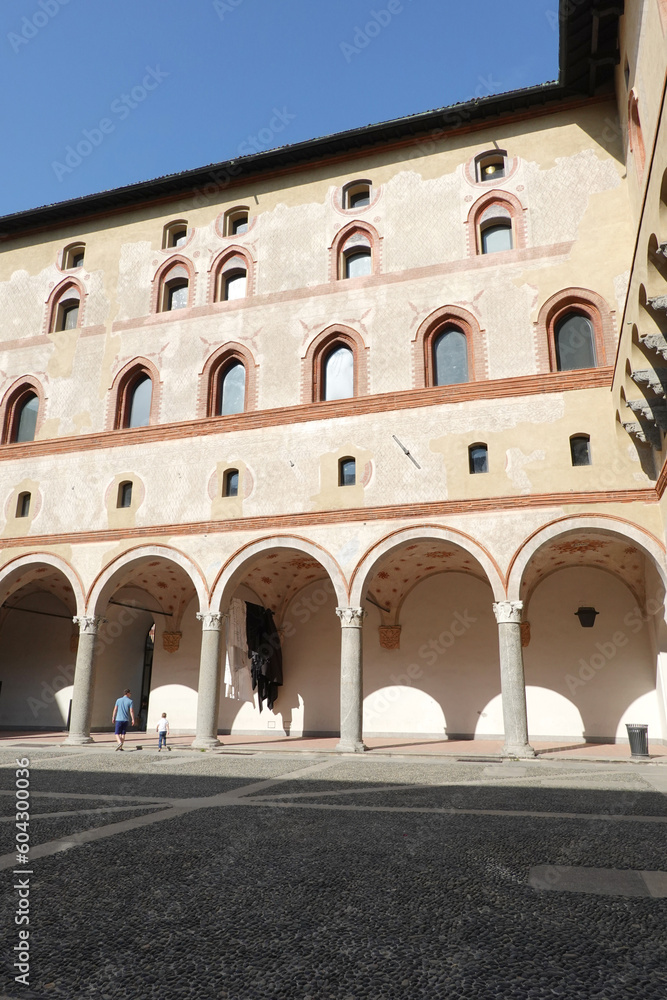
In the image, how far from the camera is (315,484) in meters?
16.0

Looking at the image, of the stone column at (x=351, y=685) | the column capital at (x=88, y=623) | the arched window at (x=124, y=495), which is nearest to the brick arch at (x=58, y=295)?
the arched window at (x=124, y=495)

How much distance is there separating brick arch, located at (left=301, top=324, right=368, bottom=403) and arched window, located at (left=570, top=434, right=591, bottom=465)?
196 inches

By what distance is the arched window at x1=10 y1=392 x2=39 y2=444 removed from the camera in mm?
19812

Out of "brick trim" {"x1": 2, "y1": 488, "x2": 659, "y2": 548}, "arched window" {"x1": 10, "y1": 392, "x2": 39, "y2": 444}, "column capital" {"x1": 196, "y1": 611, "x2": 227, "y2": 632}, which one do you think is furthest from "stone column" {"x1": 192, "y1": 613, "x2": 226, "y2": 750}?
"arched window" {"x1": 10, "y1": 392, "x2": 39, "y2": 444}

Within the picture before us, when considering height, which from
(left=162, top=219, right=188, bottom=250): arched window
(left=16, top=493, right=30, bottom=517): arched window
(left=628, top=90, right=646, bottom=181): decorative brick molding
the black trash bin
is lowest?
the black trash bin

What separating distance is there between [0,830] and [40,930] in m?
2.81

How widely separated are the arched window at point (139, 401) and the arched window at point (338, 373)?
4.95 m

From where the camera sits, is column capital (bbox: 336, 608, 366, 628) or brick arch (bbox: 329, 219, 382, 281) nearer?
column capital (bbox: 336, 608, 366, 628)

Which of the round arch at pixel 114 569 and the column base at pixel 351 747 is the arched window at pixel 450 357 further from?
the column base at pixel 351 747

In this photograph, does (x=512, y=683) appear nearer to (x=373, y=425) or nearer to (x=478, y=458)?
(x=478, y=458)

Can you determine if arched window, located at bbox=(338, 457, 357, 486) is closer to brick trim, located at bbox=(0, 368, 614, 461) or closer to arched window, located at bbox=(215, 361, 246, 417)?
brick trim, located at bbox=(0, 368, 614, 461)

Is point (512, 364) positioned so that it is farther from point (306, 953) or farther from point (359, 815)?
point (306, 953)

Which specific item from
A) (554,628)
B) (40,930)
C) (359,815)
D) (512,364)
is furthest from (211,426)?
(40,930)

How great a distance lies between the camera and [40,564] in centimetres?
1794
